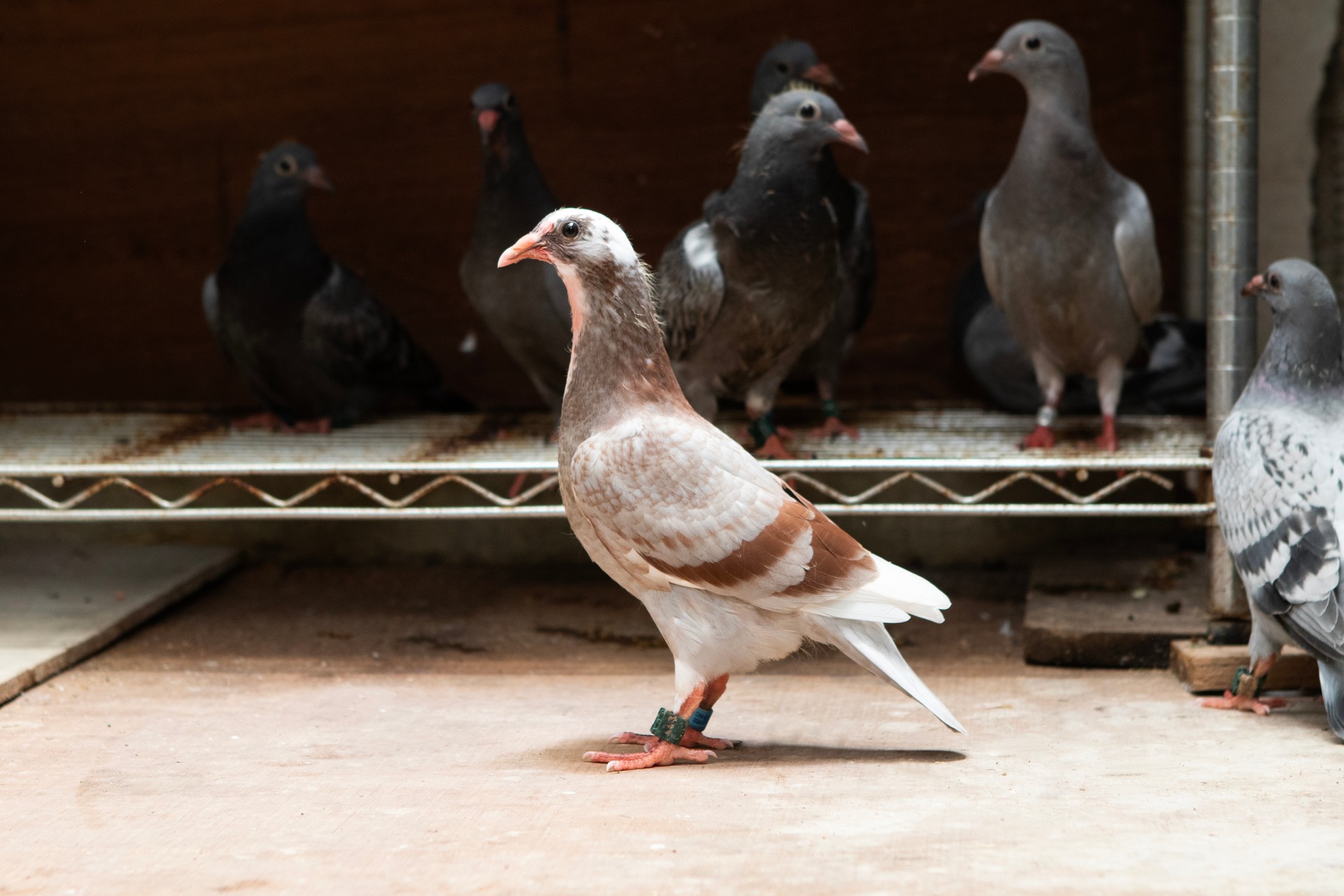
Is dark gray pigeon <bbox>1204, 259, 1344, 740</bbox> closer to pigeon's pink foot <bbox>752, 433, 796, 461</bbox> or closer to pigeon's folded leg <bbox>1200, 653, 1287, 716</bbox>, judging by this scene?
pigeon's folded leg <bbox>1200, 653, 1287, 716</bbox>

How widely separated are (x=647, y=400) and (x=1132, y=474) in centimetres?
130

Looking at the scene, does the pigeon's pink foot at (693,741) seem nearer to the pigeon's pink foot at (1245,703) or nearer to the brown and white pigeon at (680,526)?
the brown and white pigeon at (680,526)

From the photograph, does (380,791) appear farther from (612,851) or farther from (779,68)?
(779,68)

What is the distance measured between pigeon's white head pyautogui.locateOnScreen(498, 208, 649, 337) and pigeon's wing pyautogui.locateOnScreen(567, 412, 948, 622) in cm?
22

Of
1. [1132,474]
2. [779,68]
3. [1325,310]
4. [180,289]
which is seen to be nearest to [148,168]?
[180,289]

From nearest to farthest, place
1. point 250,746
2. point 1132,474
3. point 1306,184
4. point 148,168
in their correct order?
1. point 250,746
2. point 1132,474
3. point 1306,184
4. point 148,168

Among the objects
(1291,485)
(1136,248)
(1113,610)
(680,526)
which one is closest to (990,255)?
(1136,248)

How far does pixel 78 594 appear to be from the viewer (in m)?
4.15

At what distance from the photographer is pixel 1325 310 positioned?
3088 mm

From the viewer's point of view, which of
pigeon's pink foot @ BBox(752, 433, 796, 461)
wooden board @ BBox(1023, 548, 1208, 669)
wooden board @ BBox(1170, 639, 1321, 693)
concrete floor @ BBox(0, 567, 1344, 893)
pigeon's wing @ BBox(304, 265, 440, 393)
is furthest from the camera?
pigeon's wing @ BBox(304, 265, 440, 393)

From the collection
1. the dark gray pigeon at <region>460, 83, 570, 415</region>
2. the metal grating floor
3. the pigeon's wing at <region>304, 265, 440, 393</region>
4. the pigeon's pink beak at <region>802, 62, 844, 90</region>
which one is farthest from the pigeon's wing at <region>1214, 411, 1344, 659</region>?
the pigeon's wing at <region>304, 265, 440, 393</region>

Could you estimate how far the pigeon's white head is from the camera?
2613 millimetres

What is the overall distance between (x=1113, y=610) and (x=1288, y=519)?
2.80ft

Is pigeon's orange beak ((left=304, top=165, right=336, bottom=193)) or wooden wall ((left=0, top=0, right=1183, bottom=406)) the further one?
wooden wall ((left=0, top=0, right=1183, bottom=406))
